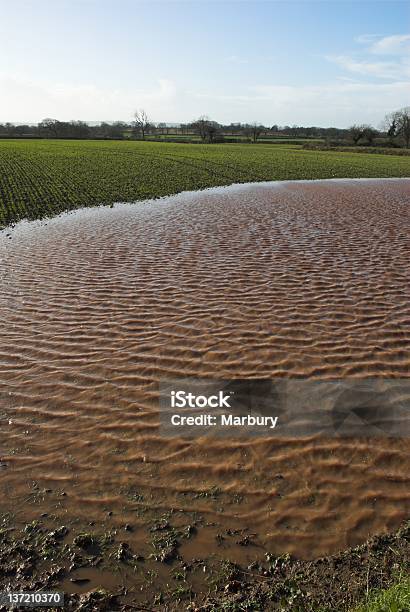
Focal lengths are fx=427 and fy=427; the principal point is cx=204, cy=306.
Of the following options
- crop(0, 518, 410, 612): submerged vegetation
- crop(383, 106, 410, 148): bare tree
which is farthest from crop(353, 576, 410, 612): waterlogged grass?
crop(383, 106, 410, 148): bare tree

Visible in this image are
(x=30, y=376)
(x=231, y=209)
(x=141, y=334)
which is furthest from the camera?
(x=231, y=209)

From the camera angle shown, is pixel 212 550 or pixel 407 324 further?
pixel 407 324

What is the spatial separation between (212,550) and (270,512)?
92 cm

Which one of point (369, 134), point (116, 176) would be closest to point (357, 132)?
point (369, 134)

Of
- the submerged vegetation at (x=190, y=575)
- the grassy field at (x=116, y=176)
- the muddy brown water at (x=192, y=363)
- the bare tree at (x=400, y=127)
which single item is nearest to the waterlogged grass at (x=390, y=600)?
the submerged vegetation at (x=190, y=575)

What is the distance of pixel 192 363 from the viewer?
885cm

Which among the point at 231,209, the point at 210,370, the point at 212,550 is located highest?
the point at 231,209

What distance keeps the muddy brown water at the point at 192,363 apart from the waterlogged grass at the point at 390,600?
0.79 m

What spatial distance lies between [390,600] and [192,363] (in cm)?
541

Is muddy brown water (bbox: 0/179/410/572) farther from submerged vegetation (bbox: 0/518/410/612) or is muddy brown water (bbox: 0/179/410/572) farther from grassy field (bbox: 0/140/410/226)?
grassy field (bbox: 0/140/410/226)

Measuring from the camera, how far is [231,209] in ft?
86.3

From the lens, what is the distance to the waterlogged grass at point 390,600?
4012mm

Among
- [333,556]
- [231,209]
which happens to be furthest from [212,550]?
[231,209]

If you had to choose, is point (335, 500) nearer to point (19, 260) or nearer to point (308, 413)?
point (308, 413)
